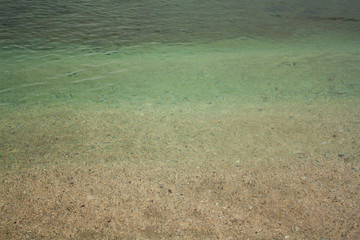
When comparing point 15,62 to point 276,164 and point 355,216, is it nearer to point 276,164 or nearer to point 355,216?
point 276,164

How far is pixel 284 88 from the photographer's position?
395 centimetres

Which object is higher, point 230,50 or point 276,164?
point 230,50

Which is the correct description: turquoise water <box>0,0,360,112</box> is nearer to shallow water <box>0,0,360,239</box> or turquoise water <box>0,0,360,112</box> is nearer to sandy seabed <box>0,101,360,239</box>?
shallow water <box>0,0,360,239</box>

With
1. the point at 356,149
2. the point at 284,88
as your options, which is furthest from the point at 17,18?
the point at 356,149

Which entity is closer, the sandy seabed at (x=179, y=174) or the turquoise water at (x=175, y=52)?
the sandy seabed at (x=179, y=174)

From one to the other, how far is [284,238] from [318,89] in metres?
2.81

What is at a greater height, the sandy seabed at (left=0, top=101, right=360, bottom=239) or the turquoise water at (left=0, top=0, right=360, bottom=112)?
the turquoise water at (left=0, top=0, right=360, bottom=112)

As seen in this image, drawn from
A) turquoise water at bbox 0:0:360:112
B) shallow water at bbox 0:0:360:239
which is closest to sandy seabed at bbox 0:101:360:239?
shallow water at bbox 0:0:360:239

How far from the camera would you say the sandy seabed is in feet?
5.93

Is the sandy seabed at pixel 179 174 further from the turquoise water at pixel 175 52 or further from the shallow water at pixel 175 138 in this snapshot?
the turquoise water at pixel 175 52

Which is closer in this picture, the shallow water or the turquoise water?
the shallow water

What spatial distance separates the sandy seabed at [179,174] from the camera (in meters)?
1.81

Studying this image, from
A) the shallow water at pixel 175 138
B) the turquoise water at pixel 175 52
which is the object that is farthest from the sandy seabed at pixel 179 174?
the turquoise water at pixel 175 52

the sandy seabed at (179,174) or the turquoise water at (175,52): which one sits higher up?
the turquoise water at (175,52)
